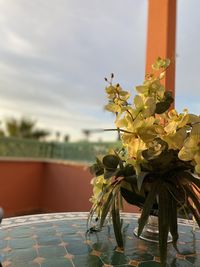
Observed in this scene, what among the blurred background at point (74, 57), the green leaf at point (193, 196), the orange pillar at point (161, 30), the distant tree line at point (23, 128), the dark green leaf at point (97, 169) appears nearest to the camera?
the green leaf at point (193, 196)

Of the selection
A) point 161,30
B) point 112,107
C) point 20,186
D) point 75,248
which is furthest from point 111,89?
point 20,186

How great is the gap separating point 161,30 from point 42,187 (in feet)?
9.20

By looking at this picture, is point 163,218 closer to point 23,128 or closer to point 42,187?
point 42,187

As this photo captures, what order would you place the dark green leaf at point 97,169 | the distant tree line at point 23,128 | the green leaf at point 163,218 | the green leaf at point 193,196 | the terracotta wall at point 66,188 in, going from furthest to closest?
the distant tree line at point 23,128
the terracotta wall at point 66,188
the dark green leaf at point 97,169
the green leaf at point 193,196
the green leaf at point 163,218

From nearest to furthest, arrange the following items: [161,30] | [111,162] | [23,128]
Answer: [111,162], [161,30], [23,128]

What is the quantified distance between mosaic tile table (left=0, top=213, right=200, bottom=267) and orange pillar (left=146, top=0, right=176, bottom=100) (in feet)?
3.63

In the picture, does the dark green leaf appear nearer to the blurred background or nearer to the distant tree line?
the blurred background

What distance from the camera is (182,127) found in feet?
2.22

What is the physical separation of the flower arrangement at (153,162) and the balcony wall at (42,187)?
2.46 metres

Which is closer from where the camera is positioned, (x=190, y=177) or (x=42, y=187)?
(x=190, y=177)

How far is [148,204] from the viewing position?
0.68 metres

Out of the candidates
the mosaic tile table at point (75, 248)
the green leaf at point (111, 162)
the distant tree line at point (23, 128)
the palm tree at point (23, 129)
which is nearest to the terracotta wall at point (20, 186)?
the distant tree line at point (23, 128)

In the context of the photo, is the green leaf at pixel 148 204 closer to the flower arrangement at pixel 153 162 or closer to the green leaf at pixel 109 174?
the flower arrangement at pixel 153 162

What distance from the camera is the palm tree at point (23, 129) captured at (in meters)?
4.74
